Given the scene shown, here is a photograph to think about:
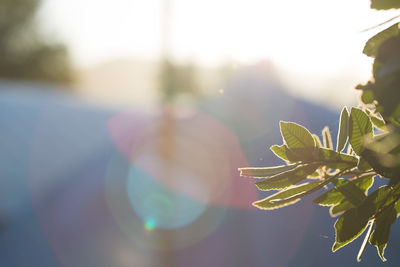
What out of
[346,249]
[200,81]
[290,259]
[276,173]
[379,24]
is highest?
[379,24]

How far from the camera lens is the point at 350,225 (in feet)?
1.84

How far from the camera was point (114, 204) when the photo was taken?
20.9ft

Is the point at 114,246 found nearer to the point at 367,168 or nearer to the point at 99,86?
the point at 367,168

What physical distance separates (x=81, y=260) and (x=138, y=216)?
1155 millimetres

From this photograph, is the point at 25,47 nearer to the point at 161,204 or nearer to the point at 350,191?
the point at 161,204

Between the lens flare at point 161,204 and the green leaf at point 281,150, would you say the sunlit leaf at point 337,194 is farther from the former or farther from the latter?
the lens flare at point 161,204

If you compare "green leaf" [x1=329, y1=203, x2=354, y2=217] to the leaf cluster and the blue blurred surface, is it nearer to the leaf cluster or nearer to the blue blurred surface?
the leaf cluster

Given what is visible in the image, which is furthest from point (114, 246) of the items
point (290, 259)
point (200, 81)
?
point (200, 81)

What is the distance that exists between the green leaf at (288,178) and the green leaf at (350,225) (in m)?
0.08

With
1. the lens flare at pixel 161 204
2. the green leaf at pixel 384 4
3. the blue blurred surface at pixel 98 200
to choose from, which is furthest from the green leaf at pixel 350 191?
the lens flare at pixel 161 204

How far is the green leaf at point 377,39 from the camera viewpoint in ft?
1.58

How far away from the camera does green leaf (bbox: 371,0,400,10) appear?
1.62 ft

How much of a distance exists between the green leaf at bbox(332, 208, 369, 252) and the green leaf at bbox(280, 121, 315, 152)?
113mm

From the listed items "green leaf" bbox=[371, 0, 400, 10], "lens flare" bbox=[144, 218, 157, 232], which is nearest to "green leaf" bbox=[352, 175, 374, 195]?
"green leaf" bbox=[371, 0, 400, 10]
